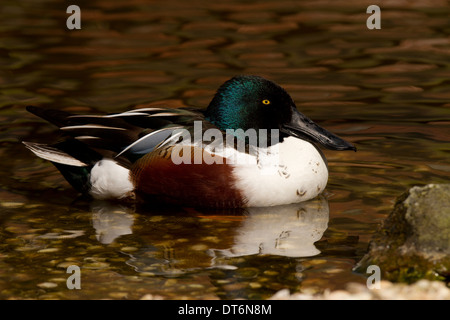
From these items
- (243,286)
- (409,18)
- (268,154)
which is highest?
(409,18)

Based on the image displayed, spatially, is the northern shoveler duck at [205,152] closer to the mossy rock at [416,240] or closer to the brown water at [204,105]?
the brown water at [204,105]

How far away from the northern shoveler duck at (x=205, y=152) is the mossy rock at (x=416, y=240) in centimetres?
138

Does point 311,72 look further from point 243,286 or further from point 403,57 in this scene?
point 243,286

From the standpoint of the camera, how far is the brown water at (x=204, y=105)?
642 cm

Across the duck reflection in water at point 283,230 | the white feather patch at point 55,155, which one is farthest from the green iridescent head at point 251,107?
the white feather patch at point 55,155

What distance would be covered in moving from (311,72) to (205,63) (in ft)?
4.24

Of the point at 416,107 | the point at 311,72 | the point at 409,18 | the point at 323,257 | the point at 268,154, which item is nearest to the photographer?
the point at 323,257

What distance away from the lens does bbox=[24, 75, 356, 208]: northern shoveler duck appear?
7391mm

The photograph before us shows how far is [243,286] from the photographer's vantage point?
6.10m

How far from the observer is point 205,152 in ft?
24.2

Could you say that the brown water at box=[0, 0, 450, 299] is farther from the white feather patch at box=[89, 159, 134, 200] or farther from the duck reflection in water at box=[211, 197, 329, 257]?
the white feather patch at box=[89, 159, 134, 200]

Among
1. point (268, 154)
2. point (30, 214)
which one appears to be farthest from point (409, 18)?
point (30, 214)

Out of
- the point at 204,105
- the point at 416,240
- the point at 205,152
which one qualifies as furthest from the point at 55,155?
the point at 416,240

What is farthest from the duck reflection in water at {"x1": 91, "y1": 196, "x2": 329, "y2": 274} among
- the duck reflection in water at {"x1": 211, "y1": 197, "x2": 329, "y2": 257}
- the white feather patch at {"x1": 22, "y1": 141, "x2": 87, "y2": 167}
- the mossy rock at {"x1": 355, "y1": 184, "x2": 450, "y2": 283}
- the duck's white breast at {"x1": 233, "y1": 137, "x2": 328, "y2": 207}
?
the mossy rock at {"x1": 355, "y1": 184, "x2": 450, "y2": 283}
